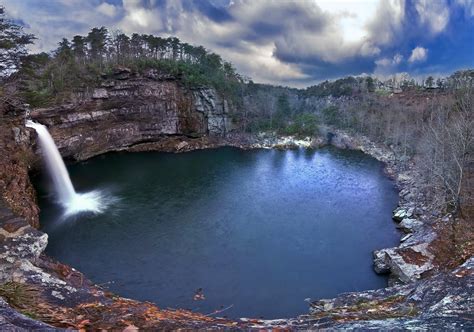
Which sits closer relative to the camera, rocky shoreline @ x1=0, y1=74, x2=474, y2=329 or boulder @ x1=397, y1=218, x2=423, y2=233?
rocky shoreline @ x1=0, y1=74, x2=474, y2=329

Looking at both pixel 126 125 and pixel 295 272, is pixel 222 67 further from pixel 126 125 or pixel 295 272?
pixel 295 272

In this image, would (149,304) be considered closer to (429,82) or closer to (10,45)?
Answer: (10,45)

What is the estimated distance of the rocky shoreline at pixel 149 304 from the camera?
6453 mm

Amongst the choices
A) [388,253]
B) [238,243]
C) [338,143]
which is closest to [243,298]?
[238,243]

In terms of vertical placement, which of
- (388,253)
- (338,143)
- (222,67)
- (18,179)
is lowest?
(388,253)

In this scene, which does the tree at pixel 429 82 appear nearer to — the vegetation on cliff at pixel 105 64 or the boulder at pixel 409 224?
the vegetation on cliff at pixel 105 64

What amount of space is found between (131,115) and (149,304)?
145 ft

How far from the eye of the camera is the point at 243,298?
15625 millimetres

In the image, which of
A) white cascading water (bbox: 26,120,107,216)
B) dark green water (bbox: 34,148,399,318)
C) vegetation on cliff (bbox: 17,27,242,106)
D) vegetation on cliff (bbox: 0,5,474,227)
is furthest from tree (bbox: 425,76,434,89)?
white cascading water (bbox: 26,120,107,216)

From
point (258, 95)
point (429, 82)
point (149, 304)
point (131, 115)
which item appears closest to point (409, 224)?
point (149, 304)

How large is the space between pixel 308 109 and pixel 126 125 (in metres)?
53.6

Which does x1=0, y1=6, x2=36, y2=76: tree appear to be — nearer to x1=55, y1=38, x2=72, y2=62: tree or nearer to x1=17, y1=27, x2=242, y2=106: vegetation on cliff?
x1=17, y1=27, x2=242, y2=106: vegetation on cliff

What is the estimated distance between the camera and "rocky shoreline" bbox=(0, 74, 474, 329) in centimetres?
645

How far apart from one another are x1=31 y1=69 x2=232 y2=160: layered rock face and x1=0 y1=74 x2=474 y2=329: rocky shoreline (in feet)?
0.49
